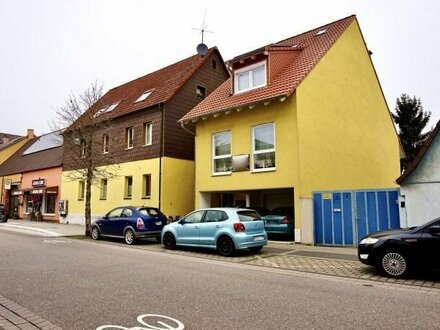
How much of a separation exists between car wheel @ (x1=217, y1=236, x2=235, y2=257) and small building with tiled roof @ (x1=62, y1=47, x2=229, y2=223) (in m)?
9.45

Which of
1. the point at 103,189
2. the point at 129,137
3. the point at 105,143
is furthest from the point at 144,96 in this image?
the point at 103,189

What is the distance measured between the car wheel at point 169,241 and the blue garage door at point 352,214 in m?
5.43

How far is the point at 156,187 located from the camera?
21.5 metres

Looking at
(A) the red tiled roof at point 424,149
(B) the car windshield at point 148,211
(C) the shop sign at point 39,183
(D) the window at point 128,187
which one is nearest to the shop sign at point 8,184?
(C) the shop sign at point 39,183

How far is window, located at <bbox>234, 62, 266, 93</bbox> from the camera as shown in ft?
59.2

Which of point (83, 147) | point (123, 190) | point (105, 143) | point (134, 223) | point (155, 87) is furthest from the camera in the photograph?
point (155, 87)

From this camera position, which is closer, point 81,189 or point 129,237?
point 129,237

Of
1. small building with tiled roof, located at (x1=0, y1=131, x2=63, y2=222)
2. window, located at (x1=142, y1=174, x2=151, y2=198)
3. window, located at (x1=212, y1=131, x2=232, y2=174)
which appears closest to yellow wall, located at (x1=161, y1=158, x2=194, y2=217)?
window, located at (x1=142, y1=174, x2=151, y2=198)

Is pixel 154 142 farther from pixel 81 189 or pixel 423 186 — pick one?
pixel 423 186

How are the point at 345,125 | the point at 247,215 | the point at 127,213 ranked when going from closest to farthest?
the point at 247,215 → the point at 127,213 → the point at 345,125

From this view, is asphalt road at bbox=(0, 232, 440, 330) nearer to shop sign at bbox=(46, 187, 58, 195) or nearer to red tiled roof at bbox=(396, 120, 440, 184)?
red tiled roof at bbox=(396, 120, 440, 184)

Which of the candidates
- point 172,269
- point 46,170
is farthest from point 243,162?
point 46,170

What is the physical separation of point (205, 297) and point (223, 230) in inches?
214

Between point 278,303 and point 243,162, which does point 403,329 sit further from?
point 243,162
